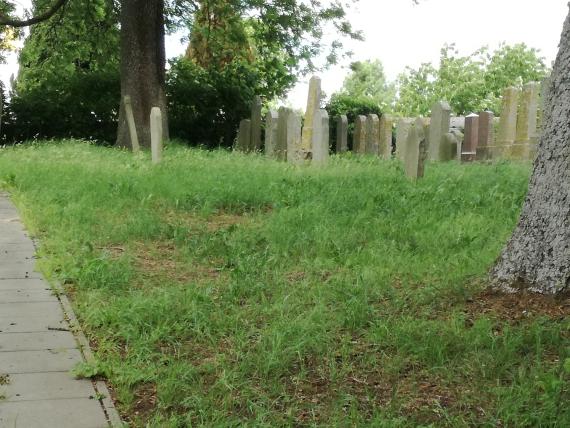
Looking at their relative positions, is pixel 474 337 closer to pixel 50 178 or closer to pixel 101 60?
pixel 50 178

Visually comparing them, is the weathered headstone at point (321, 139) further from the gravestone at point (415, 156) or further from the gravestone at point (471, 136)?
the gravestone at point (471, 136)

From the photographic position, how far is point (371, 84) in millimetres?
93062

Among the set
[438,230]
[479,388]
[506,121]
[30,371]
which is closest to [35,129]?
[506,121]

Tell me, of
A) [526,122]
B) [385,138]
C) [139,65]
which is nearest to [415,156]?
[526,122]

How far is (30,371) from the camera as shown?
406 cm

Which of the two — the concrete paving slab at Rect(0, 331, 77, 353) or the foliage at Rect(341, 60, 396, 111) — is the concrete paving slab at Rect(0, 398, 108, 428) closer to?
the concrete paving slab at Rect(0, 331, 77, 353)

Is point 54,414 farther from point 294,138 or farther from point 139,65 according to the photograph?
point 139,65

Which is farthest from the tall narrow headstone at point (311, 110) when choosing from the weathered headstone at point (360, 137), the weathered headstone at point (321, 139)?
the weathered headstone at point (360, 137)

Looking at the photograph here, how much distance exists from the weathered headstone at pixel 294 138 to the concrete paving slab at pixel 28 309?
9.25 m

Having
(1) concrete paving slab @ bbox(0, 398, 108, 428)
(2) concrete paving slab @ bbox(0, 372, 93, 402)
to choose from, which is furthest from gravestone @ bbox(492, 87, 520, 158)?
(1) concrete paving slab @ bbox(0, 398, 108, 428)

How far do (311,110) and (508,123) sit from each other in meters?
4.80

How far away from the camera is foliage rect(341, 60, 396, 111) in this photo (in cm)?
8594

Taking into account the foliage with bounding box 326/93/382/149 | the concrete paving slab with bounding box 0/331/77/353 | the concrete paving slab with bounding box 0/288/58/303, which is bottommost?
the concrete paving slab with bounding box 0/331/77/353

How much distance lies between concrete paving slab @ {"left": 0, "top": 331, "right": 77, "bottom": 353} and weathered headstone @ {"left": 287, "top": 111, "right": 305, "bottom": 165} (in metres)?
9.81
